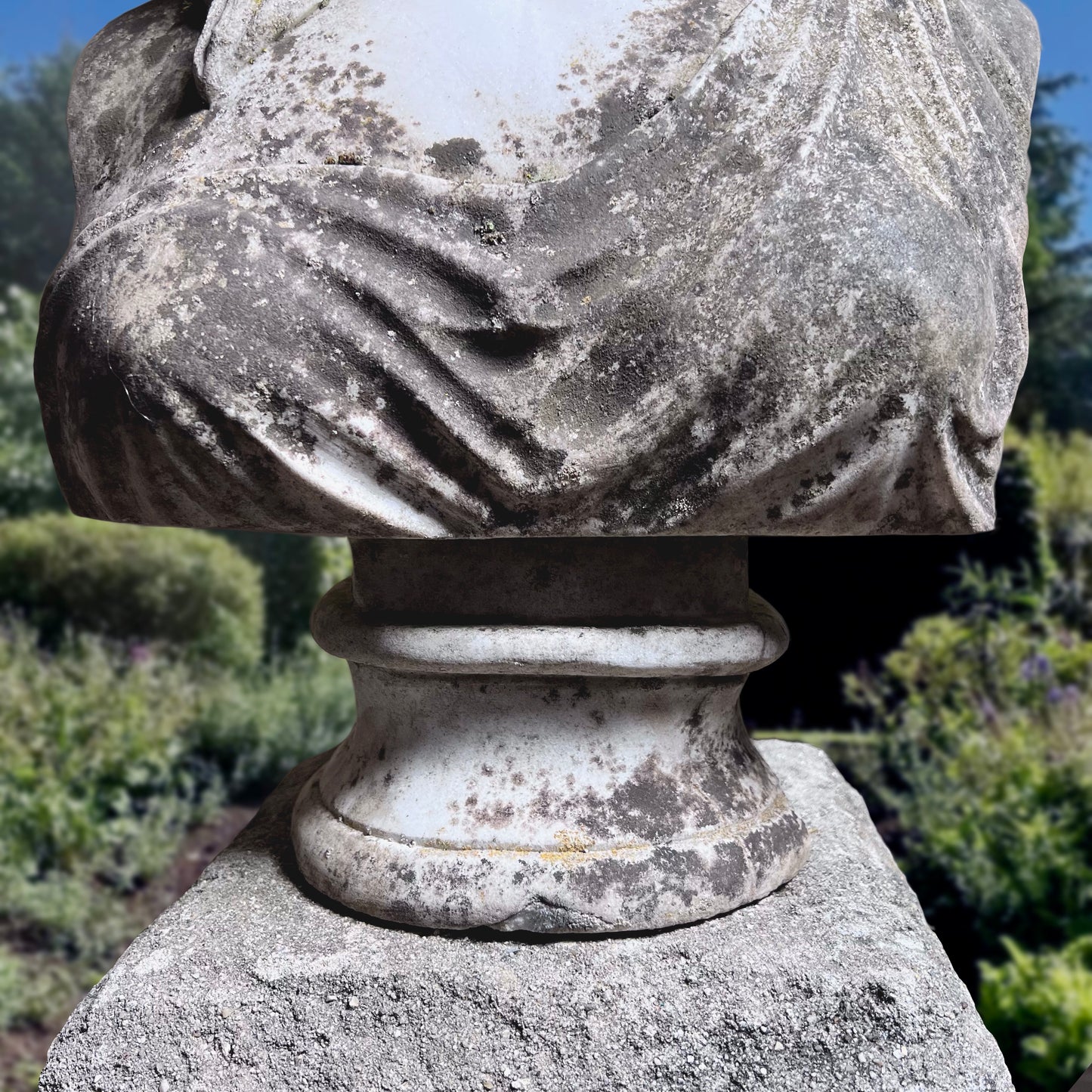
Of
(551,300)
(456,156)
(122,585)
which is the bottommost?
(122,585)

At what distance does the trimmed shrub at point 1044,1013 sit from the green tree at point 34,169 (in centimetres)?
410

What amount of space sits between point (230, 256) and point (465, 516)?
34 centimetres

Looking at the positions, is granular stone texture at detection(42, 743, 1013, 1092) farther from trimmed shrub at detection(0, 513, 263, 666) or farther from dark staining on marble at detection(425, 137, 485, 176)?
trimmed shrub at detection(0, 513, 263, 666)

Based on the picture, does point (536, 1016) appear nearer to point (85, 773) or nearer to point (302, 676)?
point (85, 773)

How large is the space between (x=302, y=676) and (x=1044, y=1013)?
293cm

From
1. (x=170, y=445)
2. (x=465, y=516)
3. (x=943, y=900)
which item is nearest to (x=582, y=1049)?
(x=465, y=516)

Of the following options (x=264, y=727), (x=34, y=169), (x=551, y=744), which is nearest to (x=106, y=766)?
(x=264, y=727)

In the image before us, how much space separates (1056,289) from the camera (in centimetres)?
419

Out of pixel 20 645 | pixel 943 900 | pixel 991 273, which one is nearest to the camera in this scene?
pixel 991 273

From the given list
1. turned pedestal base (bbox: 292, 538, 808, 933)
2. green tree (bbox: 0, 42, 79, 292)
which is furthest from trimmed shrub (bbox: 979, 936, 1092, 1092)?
green tree (bbox: 0, 42, 79, 292)

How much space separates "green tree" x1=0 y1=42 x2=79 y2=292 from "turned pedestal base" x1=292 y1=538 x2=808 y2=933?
3.70 meters

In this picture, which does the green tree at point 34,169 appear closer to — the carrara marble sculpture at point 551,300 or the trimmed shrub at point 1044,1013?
the carrara marble sculpture at point 551,300

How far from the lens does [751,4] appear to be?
44.3 inches

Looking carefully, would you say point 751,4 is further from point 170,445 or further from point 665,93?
point 170,445
